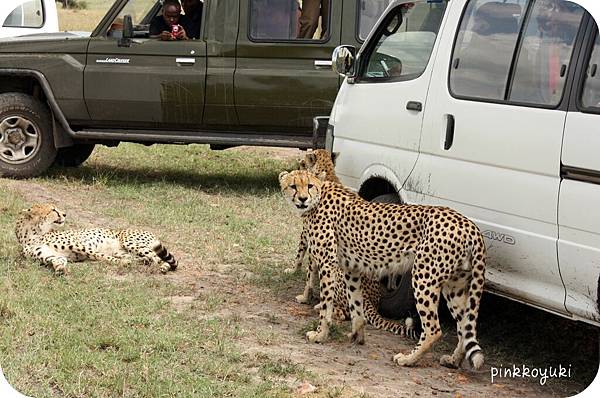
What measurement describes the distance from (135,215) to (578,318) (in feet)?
15.5

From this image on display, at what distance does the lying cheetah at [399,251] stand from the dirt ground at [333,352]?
0.11 meters

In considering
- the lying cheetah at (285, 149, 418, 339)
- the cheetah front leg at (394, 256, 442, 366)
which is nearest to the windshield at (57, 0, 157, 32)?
the lying cheetah at (285, 149, 418, 339)

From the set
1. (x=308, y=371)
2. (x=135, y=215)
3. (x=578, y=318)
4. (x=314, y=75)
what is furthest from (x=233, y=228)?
(x=578, y=318)

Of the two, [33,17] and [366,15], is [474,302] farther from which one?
[33,17]

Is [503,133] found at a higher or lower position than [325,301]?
higher

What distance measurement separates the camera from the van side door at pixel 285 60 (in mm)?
9953

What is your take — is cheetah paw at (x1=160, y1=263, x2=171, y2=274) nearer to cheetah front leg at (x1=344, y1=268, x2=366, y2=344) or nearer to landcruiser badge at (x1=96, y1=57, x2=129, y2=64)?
cheetah front leg at (x1=344, y1=268, x2=366, y2=344)

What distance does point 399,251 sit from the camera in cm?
559

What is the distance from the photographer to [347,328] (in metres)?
6.07

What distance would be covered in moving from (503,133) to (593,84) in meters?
0.58

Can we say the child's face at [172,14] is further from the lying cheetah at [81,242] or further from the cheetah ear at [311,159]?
the cheetah ear at [311,159]

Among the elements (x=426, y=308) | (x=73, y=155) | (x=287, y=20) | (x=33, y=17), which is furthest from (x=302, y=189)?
(x=33, y=17)

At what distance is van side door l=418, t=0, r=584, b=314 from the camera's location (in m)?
4.99

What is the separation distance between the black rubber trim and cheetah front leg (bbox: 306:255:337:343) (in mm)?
1520
